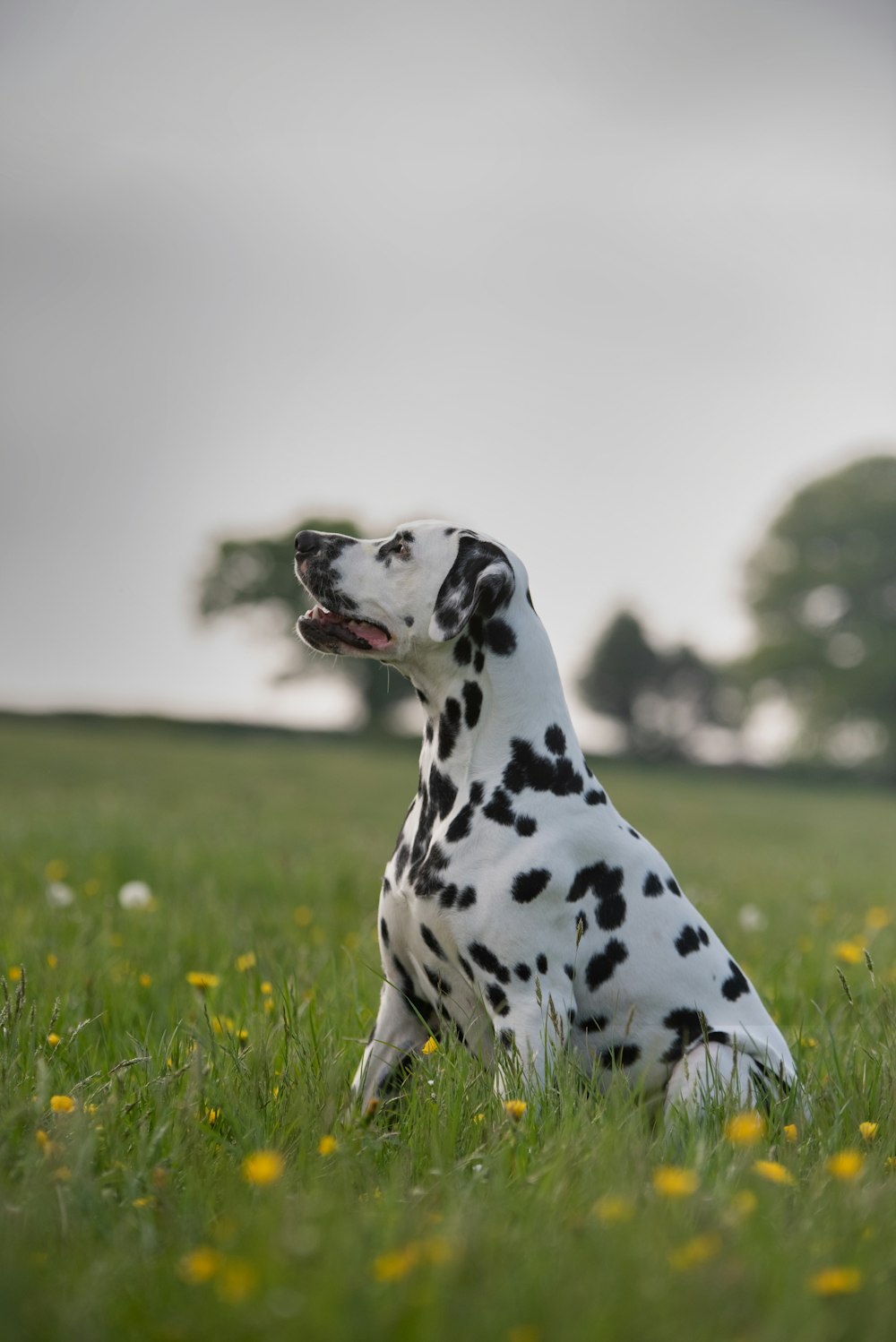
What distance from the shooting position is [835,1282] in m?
Result: 2.05

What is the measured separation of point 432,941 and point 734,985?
1120 mm

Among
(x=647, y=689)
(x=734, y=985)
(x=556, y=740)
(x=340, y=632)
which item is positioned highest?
(x=340, y=632)

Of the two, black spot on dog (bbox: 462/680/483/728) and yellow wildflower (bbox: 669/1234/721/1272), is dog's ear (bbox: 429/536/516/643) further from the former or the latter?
yellow wildflower (bbox: 669/1234/721/1272)

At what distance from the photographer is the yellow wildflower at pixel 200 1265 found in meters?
1.99

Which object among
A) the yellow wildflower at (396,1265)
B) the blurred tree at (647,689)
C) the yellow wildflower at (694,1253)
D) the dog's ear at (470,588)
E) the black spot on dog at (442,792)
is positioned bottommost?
the blurred tree at (647,689)

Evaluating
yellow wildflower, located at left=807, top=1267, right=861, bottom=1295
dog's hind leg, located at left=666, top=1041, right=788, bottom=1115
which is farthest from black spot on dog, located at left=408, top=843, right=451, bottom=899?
yellow wildflower, located at left=807, top=1267, right=861, bottom=1295

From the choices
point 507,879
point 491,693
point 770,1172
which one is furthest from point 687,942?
point 770,1172

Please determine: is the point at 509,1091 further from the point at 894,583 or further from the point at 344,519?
the point at 894,583

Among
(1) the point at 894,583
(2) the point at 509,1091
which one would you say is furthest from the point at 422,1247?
(1) the point at 894,583

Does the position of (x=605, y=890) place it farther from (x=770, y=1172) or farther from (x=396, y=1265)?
(x=396, y=1265)

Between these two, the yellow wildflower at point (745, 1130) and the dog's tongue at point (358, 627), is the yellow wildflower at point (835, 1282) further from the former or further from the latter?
the dog's tongue at point (358, 627)

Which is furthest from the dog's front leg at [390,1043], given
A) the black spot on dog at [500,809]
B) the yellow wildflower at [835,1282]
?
the yellow wildflower at [835,1282]

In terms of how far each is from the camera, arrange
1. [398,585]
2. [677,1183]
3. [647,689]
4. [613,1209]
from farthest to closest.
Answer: [647,689], [398,585], [613,1209], [677,1183]

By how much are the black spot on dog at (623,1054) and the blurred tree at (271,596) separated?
45284mm
